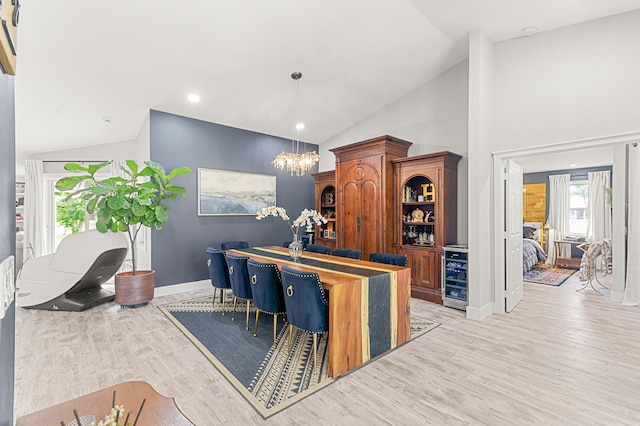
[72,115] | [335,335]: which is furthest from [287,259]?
[72,115]

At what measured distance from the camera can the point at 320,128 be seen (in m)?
6.52

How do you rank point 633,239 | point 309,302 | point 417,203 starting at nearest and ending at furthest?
point 309,302
point 633,239
point 417,203

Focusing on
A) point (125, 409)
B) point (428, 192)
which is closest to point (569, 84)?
point (428, 192)

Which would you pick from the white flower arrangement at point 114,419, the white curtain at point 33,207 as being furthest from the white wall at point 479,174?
the white curtain at point 33,207

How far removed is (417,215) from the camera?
5.20 m

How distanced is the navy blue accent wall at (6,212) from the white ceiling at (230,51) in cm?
262

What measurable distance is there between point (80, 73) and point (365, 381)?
14.7ft

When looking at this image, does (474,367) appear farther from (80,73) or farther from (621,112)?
(80,73)

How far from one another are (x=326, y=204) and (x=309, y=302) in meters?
4.32

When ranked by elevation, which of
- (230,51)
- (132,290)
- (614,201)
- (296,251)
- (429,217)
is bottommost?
(132,290)

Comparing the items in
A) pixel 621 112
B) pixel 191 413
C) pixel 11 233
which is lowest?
pixel 191 413

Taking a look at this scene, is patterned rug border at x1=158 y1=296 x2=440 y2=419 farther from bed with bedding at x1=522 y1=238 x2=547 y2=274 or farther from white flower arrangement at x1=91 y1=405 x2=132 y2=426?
bed with bedding at x1=522 y1=238 x2=547 y2=274

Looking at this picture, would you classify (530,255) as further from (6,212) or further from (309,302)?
(6,212)

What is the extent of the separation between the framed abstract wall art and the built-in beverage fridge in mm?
3540
